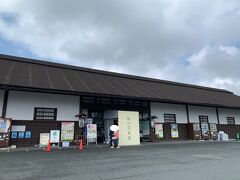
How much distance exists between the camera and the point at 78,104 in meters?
13.8

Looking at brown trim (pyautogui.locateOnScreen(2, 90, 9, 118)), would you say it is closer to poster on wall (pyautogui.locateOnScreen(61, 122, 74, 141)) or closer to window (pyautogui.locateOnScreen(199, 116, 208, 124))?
poster on wall (pyautogui.locateOnScreen(61, 122, 74, 141))

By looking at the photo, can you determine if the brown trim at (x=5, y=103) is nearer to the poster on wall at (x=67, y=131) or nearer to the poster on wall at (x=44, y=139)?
the poster on wall at (x=44, y=139)

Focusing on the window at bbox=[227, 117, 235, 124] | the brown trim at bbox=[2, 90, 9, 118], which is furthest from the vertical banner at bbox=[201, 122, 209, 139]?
the brown trim at bbox=[2, 90, 9, 118]

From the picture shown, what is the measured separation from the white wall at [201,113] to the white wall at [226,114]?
3.03 ft

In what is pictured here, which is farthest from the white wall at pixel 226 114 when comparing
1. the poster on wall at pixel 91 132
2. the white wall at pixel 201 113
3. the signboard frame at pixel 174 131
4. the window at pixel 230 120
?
the poster on wall at pixel 91 132

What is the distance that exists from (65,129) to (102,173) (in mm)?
8508

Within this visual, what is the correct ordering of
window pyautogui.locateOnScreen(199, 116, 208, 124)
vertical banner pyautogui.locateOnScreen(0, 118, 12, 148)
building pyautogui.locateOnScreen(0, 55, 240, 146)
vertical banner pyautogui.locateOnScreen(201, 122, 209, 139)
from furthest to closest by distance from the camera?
window pyautogui.locateOnScreen(199, 116, 208, 124), vertical banner pyautogui.locateOnScreen(201, 122, 209, 139), building pyautogui.locateOnScreen(0, 55, 240, 146), vertical banner pyautogui.locateOnScreen(0, 118, 12, 148)

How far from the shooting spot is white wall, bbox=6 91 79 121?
39.0 feet

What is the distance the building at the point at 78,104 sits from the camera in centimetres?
1190

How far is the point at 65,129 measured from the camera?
13.0m

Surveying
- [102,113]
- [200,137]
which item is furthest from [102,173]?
[200,137]

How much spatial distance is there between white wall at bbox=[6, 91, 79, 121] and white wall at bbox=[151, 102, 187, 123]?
22.2 feet

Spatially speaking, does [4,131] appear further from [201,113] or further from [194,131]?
[201,113]

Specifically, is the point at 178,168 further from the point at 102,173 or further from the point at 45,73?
the point at 45,73
